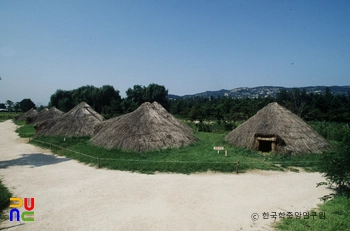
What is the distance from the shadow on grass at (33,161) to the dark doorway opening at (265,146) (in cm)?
1335

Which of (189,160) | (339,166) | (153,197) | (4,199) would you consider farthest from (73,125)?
(339,166)

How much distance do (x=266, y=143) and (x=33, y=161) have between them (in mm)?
15871

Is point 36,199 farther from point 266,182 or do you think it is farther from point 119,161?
point 266,182

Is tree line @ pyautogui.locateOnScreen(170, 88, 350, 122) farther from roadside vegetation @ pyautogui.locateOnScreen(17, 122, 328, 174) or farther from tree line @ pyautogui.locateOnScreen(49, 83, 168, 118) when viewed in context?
roadside vegetation @ pyautogui.locateOnScreen(17, 122, 328, 174)

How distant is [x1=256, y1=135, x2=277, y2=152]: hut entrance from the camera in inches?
572

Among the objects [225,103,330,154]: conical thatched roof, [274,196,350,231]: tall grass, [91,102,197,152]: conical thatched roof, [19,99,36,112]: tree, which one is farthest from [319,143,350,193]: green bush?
[19,99,36,112]: tree

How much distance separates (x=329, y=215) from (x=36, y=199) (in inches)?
389

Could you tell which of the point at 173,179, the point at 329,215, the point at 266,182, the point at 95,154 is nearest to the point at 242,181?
the point at 266,182

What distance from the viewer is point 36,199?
317 inches

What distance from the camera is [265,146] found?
16047mm

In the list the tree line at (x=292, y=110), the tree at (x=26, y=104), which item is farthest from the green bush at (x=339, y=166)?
the tree at (x=26, y=104)

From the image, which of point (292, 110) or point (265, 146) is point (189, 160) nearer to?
point (265, 146)

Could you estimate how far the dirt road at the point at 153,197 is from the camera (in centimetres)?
643

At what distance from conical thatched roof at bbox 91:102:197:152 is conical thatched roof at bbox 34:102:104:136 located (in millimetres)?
4797
